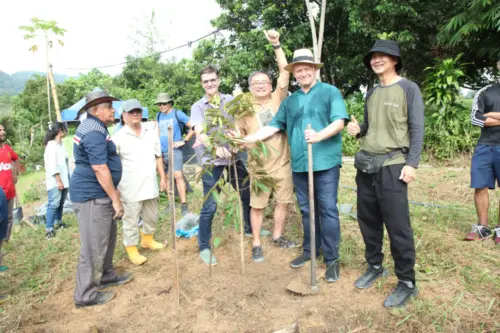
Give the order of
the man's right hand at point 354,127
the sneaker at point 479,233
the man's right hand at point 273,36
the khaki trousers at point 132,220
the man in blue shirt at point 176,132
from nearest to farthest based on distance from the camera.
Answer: the man's right hand at point 354,127 → the man's right hand at point 273,36 → the sneaker at point 479,233 → the khaki trousers at point 132,220 → the man in blue shirt at point 176,132

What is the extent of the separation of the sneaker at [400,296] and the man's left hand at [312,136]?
1290mm

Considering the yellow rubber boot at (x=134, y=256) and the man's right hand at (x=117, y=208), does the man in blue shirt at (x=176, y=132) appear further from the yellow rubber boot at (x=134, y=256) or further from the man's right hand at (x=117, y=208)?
the man's right hand at (x=117, y=208)

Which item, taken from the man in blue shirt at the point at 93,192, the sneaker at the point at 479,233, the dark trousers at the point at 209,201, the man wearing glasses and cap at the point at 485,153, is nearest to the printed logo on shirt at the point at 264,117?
the dark trousers at the point at 209,201

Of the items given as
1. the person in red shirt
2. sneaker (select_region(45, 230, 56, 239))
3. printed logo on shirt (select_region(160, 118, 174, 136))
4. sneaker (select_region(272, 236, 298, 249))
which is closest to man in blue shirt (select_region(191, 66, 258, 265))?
sneaker (select_region(272, 236, 298, 249))

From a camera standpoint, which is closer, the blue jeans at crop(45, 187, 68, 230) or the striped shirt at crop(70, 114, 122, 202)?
the striped shirt at crop(70, 114, 122, 202)

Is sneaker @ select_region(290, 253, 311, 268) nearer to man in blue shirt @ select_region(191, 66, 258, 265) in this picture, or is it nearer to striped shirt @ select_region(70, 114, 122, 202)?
man in blue shirt @ select_region(191, 66, 258, 265)

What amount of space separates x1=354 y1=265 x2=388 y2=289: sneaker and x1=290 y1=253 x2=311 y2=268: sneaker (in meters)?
0.56

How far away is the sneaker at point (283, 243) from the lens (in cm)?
378

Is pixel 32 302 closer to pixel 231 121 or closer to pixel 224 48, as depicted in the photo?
A: pixel 231 121

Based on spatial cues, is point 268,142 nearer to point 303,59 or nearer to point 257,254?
point 303,59

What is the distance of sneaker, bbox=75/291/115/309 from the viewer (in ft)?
9.62

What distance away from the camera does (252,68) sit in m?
12.5

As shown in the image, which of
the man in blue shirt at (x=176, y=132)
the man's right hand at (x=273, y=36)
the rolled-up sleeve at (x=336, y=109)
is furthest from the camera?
the man in blue shirt at (x=176, y=132)

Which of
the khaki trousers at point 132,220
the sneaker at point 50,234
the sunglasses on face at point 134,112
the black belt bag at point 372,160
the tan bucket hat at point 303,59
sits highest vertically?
the tan bucket hat at point 303,59
